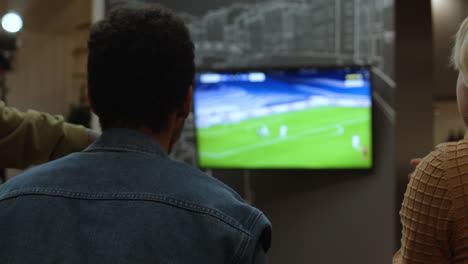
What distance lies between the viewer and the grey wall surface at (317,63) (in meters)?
3.77

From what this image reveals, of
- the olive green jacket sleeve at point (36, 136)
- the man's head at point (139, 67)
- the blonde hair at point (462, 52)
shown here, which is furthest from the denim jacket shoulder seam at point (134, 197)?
the blonde hair at point (462, 52)

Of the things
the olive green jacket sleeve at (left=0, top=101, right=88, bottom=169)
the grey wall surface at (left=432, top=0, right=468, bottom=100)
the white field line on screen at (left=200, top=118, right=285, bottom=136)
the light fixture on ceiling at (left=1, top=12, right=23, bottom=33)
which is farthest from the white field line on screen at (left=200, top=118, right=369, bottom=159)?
the olive green jacket sleeve at (left=0, top=101, right=88, bottom=169)

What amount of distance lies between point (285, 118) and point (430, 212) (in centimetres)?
257

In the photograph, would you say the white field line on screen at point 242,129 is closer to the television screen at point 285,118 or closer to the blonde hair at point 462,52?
the television screen at point 285,118

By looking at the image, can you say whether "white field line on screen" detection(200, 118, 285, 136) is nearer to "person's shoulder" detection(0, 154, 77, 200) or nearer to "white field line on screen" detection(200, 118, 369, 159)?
"white field line on screen" detection(200, 118, 369, 159)

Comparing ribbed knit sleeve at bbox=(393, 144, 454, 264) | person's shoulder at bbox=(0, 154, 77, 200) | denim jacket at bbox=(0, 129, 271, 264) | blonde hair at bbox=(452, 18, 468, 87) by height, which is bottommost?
ribbed knit sleeve at bbox=(393, 144, 454, 264)

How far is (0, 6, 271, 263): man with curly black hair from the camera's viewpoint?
0.85 meters

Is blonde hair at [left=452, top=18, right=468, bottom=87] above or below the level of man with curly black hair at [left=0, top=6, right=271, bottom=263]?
above

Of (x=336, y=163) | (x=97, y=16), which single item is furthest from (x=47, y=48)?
(x=336, y=163)

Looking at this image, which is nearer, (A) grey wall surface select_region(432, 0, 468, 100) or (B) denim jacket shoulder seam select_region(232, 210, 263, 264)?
(B) denim jacket shoulder seam select_region(232, 210, 263, 264)

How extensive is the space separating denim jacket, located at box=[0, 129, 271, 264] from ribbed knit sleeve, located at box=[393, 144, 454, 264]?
429mm

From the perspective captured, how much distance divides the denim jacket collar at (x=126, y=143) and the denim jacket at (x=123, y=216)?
0.06 ft

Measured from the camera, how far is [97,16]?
4.25 m

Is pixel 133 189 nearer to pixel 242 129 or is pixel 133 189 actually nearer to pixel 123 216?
pixel 123 216
